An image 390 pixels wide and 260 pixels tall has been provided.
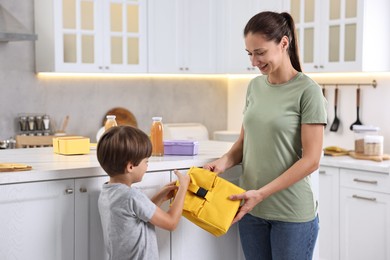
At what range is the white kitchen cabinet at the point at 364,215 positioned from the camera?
161 inches

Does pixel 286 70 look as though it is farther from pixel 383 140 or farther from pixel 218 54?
pixel 218 54

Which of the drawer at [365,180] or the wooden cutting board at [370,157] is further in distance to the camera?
the wooden cutting board at [370,157]

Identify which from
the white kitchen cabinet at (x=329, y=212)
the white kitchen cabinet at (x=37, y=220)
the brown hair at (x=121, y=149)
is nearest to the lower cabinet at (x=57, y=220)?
the white kitchen cabinet at (x=37, y=220)

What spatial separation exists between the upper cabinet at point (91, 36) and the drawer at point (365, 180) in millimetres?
1860

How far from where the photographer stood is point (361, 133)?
14.9 ft

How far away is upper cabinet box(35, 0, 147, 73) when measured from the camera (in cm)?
480

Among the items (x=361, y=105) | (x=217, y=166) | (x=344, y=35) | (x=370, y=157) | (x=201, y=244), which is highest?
(x=344, y=35)

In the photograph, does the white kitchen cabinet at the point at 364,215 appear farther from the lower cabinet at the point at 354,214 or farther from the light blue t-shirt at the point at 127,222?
the light blue t-shirt at the point at 127,222

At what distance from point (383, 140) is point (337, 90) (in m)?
0.56

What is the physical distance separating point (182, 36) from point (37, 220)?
10.5 ft

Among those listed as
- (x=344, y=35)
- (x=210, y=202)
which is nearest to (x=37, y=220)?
(x=210, y=202)

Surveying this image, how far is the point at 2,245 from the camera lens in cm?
242

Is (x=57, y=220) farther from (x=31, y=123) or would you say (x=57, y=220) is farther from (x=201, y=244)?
(x=31, y=123)

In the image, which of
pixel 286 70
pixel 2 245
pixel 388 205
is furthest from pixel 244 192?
pixel 388 205
